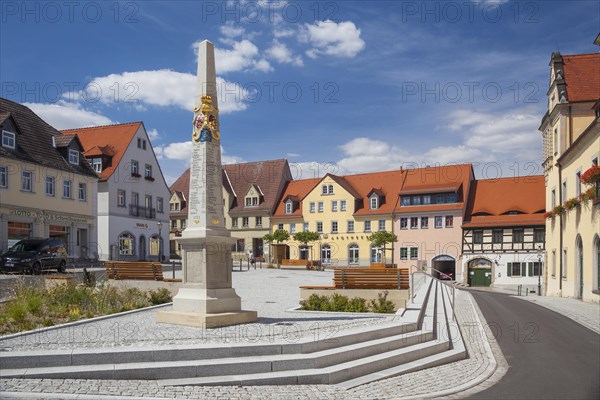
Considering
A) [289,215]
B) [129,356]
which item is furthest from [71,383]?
[289,215]

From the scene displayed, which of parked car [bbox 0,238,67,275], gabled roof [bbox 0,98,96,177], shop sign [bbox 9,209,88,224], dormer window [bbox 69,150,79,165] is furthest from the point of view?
dormer window [bbox 69,150,79,165]

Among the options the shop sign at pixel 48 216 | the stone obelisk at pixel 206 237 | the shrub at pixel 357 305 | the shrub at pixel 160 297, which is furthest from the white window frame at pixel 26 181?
the shrub at pixel 357 305

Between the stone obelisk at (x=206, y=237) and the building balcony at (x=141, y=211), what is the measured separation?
117 feet

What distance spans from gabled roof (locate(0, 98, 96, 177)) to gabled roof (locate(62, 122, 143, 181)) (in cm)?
387

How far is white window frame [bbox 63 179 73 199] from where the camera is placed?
37.2 metres

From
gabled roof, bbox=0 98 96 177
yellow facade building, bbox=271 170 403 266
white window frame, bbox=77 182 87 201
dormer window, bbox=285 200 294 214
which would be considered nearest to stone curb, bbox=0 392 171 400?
gabled roof, bbox=0 98 96 177

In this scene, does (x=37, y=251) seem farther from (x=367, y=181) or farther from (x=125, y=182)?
(x=367, y=181)

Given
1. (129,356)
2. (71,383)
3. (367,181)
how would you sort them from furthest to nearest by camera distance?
(367,181), (129,356), (71,383)

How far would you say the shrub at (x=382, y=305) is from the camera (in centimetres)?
1427

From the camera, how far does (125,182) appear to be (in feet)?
147

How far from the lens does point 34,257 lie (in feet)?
81.5

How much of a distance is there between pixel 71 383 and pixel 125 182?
38.9 meters

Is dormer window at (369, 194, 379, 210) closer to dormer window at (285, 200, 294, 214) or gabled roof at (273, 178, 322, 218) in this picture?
gabled roof at (273, 178, 322, 218)

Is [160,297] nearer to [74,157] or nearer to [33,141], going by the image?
[33,141]
